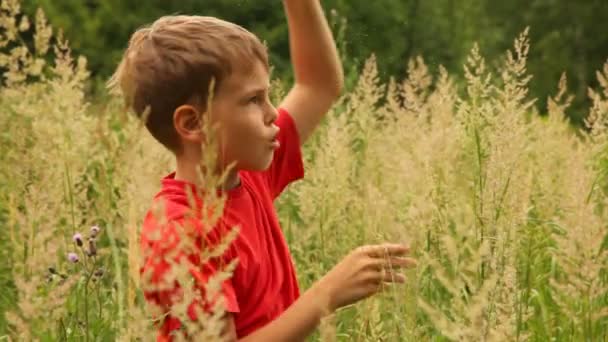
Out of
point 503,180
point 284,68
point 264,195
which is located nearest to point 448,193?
point 264,195

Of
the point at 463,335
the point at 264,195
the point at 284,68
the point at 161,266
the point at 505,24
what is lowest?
the point at 463,335

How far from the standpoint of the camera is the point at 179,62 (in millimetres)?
2059

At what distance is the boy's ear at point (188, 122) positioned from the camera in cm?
203

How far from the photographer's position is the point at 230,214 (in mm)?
2070

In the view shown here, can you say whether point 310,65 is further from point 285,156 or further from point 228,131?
point 228,131

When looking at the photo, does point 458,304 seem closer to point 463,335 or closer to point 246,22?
point 463,335

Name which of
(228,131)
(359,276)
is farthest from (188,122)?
(359,276)

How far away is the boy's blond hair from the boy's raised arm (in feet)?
0.73

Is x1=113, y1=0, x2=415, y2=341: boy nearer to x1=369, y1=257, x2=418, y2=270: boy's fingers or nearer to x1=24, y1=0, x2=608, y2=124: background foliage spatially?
x1=369, y1=257, x2=418, y2=270: boy's fingers

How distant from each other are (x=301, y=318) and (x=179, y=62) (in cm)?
58

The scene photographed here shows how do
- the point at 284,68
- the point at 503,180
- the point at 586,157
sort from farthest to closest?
the point at 284,68 → the point at 586,157 → the point at 503,180

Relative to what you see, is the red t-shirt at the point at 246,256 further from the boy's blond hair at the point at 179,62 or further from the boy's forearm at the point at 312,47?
the boy's forearm at the point at 312,47

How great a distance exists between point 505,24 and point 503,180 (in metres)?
25.0

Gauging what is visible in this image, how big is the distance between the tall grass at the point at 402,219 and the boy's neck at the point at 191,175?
0.11 metres
